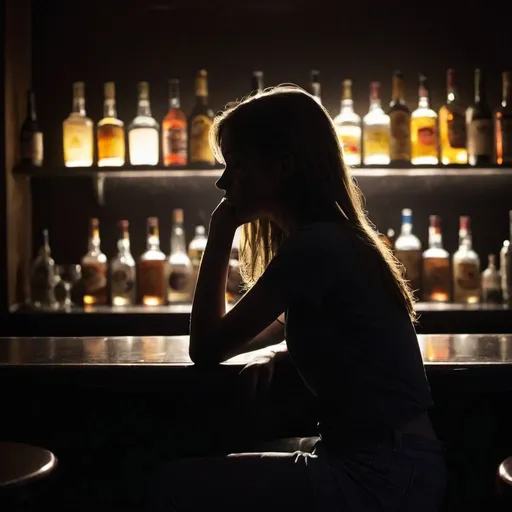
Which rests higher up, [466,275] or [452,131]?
[452,131]

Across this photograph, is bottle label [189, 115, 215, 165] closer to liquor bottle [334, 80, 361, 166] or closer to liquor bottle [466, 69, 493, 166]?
liquor bottle [334, 80, 361, 166]

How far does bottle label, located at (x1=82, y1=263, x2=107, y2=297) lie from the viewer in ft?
9.03

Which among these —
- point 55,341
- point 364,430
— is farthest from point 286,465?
point 55,341

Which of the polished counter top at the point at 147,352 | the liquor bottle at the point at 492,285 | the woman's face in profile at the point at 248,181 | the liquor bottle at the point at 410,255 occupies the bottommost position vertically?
the polished counter top at the point at 147,352

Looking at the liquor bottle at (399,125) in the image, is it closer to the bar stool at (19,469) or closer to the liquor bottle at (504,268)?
the liquor bottle at (504,268)

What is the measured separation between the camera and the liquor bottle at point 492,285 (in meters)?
2.71

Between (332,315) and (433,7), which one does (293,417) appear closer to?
(332,315)

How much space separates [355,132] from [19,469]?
1.87 m

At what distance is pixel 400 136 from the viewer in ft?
8.72

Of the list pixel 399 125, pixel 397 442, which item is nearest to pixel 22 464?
pixel 397 442

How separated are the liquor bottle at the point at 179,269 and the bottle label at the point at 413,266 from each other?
28.7 inches

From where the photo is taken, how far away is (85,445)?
1.50 metres

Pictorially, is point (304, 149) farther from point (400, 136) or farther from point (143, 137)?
point (143, 137)

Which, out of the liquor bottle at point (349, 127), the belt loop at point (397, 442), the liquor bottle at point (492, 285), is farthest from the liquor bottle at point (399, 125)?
the belt loop at point (397, 442)
